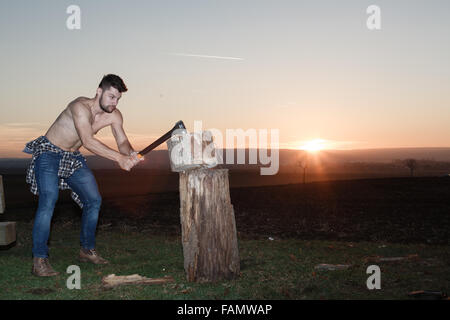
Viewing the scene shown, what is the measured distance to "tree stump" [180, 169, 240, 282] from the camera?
16.2ft

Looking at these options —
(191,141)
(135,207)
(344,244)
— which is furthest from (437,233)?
(135,207)

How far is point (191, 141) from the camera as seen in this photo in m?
5.12

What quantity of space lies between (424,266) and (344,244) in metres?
2.22

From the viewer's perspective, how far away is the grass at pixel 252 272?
14.9ft

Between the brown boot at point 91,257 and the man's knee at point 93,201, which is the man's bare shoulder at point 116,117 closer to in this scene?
the man's knee at point 93,201

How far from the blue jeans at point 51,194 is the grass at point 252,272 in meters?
0.49

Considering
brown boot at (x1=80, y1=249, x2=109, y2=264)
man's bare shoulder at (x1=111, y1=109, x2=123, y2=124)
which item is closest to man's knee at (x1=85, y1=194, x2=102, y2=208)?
brown boot at (x1=80, y1=249, x2=109, y2=264)

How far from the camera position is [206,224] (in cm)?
496

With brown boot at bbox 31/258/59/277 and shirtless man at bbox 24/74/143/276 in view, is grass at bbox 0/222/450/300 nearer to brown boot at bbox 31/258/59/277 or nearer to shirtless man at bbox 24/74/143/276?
brown boot at bbox 31/258/59/277

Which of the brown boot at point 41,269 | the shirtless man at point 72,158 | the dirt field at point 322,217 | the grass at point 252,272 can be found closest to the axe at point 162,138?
the shirtless man at point 72,158

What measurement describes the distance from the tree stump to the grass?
167 mm

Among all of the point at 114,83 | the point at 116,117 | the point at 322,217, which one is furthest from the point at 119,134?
the point at 322,217
